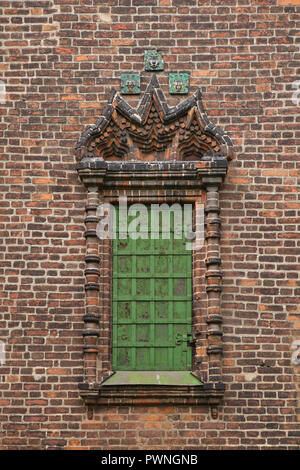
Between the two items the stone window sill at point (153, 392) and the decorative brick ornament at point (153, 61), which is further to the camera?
the decorative brick ornament at point (153, 61)

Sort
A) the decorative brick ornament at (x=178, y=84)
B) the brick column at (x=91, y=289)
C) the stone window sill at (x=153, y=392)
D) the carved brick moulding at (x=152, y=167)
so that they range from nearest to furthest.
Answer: the stone window sill at (x=153, y=392) < the brick column at (x=91, y=289) < the carved brick moulding at (x=152, y=167) < the decorative brick ornament at (x=178, y=84)

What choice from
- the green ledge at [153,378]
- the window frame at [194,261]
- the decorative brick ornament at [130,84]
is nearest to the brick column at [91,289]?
the window frame at [194,261]

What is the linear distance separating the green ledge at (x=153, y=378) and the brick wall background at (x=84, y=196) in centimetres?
30

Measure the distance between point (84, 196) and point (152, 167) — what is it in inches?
32.7

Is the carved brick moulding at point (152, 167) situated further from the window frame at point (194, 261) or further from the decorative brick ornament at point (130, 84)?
the decorative brick ornament at point (130, 84)

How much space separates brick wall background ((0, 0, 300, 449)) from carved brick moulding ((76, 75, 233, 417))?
149 millimetres

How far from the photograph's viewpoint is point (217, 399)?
10.1 m

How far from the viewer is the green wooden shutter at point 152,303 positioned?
1044 cm

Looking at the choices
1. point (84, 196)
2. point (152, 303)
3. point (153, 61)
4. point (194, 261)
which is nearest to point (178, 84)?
point (153, 61)

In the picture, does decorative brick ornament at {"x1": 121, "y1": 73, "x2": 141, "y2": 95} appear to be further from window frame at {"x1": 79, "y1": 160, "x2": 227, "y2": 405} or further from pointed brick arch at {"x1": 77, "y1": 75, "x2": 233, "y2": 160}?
window frame at {"x1": 79, "y1": 160, "x2": 227, "y2": 405}

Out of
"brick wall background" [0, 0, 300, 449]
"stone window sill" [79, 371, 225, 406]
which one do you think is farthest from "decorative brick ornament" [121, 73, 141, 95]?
"stone window sill" [79, 371, 225, 406]

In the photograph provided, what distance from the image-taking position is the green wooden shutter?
10.4 meters

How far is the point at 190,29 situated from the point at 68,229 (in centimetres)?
270
